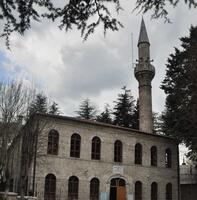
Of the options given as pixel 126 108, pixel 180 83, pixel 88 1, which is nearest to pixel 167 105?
pixel 180 83

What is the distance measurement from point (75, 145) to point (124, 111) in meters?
22.1

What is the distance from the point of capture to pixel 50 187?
Result: 2481cm

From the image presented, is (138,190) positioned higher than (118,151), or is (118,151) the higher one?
(118,151)

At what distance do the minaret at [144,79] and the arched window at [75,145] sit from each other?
928 centimetres

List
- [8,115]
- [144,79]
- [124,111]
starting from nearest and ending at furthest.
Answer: [8,115]
[144,79]
[124,111]

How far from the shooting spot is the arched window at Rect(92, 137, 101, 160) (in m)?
27.3

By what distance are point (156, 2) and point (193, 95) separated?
2206cm

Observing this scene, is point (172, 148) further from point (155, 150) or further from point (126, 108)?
point (126, 108)

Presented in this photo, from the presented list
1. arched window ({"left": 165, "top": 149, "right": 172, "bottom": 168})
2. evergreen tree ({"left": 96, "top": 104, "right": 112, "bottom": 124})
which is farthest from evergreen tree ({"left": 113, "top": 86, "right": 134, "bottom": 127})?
arched window ({"left": 165, "top": 149, "right": 172, "bottom": 168})

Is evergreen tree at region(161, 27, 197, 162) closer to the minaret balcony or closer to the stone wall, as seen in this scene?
the stone wall

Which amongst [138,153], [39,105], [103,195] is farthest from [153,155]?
[39,105]

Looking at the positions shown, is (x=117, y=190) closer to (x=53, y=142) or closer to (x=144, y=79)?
(x=53, y=142)

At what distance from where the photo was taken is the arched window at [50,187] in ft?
80.6

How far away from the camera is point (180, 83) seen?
95.4 ft
